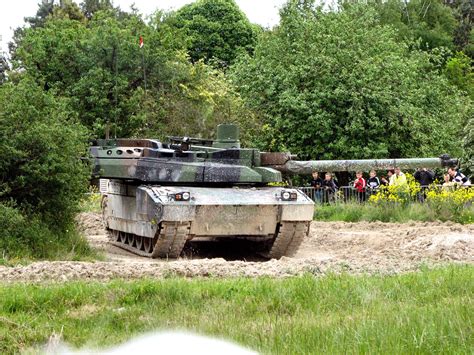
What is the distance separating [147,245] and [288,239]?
254cm

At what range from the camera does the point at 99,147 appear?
1814cm

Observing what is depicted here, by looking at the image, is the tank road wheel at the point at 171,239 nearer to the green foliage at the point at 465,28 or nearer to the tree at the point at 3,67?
the tree at the point at 3,67

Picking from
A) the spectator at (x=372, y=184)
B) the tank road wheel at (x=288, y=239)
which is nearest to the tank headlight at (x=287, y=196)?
the tank road wheel at (x=288, y=239)

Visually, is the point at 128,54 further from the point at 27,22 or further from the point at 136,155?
the point at 27,22

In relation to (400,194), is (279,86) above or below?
above

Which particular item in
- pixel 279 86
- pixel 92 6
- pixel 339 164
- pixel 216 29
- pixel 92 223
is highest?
pixel 92 6

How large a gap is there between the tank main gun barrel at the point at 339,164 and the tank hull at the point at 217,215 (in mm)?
1145

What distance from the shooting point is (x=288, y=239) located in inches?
677

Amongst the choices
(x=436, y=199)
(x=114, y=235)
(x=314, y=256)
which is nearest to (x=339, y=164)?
(x=314, y=256)

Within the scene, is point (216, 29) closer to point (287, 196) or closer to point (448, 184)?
point (448, 184)

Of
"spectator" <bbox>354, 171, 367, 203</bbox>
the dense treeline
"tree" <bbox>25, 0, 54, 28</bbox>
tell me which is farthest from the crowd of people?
"tree" <bbox>25, 0, 54, 28</bbox>

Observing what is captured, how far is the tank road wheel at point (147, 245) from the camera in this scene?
1734 cm

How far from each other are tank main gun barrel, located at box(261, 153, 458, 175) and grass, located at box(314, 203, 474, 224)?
2568 mm

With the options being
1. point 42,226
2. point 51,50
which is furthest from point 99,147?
point 51,50
